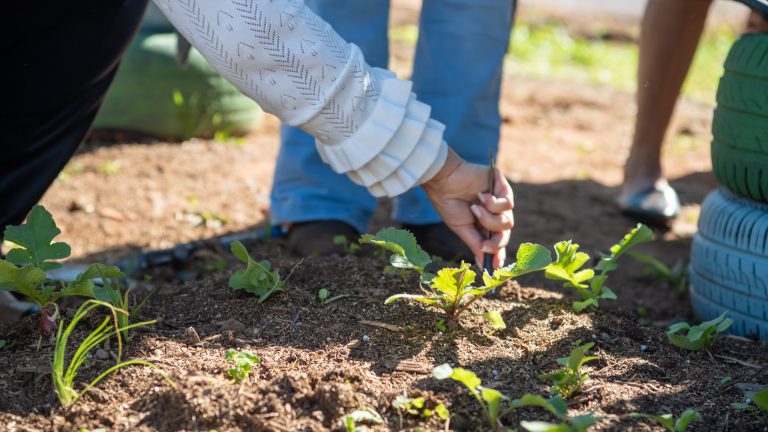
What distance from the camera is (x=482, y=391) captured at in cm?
144

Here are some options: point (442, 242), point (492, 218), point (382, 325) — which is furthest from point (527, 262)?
point (442, 242)

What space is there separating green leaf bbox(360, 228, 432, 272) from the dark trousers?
899 mm

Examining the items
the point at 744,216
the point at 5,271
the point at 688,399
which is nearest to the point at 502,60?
the point at 744,216

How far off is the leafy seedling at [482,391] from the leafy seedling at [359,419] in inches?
5.1

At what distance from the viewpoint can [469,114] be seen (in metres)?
2.62

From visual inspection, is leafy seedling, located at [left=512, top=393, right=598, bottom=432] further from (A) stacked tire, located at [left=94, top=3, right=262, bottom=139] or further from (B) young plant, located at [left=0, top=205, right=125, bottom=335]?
(A) stacked tire, located at [left=94, top=3, right=262, bottom=139]

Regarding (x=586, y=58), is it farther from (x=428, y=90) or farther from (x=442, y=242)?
(x=442, y=242)

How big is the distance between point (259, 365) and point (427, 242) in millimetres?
1136

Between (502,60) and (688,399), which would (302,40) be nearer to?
(688,399)

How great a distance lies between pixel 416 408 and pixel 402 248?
1.25ft

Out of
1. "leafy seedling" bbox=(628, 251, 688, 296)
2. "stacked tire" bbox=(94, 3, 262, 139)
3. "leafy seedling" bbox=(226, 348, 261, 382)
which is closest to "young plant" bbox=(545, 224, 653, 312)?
"leafy seedling" bbox=(226, 348, 261, 382)

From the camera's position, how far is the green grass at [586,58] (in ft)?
19.6

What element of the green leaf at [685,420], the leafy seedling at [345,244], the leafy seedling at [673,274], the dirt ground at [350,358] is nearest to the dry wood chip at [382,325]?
the dirt ground at [350,358]

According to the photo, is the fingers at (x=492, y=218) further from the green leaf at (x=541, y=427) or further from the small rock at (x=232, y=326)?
the green leaf at (x=541, y=427)
